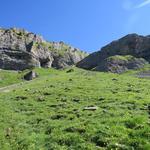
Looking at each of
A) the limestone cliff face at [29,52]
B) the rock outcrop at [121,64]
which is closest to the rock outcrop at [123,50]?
the rock outcrop at [121,64]

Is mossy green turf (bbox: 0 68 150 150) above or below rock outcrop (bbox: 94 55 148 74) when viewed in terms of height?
below

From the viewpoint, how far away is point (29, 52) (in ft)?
433

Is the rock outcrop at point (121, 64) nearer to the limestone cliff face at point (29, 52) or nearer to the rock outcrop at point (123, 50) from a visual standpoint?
the rock outcrop at point (123, 50)

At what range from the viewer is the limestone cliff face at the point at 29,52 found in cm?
12631

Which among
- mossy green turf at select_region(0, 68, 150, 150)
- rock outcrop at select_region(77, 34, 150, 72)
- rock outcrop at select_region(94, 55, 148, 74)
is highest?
rock outcrop at select_region(77, 34, 150, 72)

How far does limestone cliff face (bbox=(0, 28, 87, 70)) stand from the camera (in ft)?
414

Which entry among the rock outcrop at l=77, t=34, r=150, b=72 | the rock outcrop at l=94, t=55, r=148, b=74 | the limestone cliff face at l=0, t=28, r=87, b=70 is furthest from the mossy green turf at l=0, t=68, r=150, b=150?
the limestone cliff face at l=0, t=28, r=87, b=70

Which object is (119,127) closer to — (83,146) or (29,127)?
(83,146)

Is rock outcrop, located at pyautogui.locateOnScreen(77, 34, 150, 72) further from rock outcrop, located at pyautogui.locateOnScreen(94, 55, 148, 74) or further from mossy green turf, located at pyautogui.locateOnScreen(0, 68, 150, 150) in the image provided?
mossy green turf, located at pyautogui.locateOnScreen(0, 68, 150, 150)

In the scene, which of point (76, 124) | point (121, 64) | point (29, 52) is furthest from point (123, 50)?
point (76, 124)

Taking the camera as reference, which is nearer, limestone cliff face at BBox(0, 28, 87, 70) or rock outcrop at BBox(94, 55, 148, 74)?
rock outcrop at BBox(94, 55, 148, 74)

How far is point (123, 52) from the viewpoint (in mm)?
125375

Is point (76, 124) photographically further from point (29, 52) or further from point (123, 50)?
point (29, 52)

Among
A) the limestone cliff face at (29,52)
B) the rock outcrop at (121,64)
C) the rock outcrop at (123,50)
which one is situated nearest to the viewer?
the rock outcrop at (121,64)
